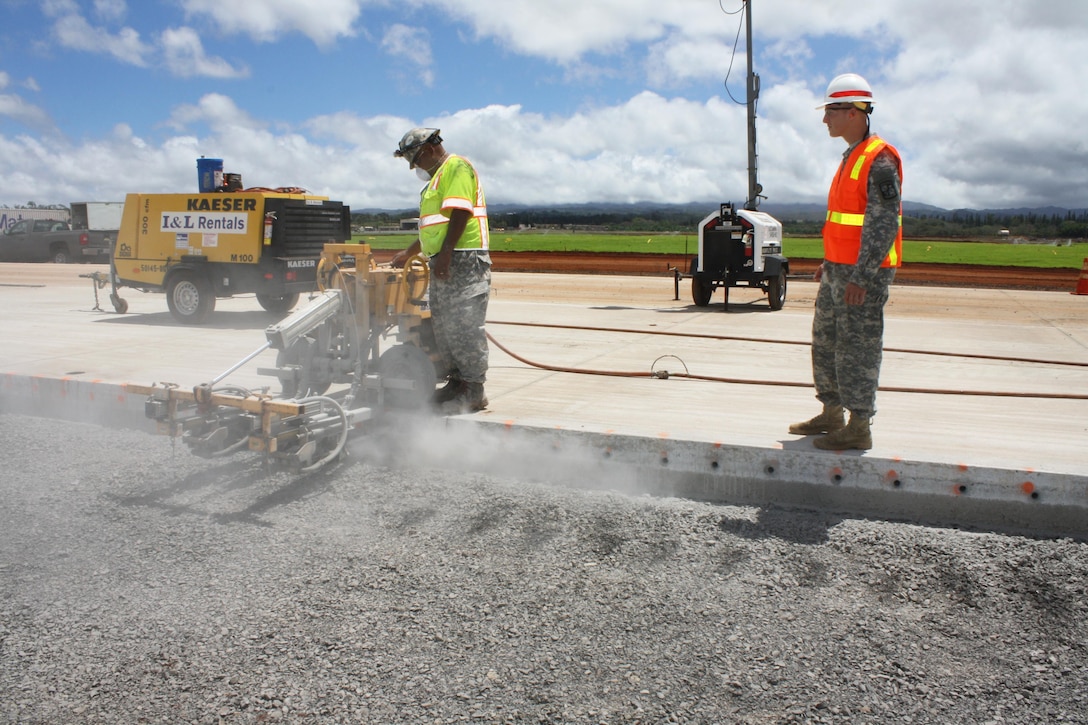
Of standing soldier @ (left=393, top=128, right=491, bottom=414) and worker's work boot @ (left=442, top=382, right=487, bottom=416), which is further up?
standing soldier @ (left=393, top=128, right=491, bottom=414)

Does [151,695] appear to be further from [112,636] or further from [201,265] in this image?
[201,265]

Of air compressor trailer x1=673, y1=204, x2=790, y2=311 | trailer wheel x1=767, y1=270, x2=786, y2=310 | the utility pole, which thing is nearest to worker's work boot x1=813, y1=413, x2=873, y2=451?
air compressor trailer x1=673, y1=204, x2=790, y2=311

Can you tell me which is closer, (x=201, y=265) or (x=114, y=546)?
(x=114, y=546)

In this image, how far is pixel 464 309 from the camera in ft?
18.5

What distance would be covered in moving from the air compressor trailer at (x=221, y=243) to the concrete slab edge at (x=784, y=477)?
7406mm

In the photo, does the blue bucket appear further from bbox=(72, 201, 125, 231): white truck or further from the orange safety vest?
bbox=(72, 201, 125, 231): white truck

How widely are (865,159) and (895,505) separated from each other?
1.84 meters

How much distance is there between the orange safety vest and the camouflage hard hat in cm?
245

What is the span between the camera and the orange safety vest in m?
4.52

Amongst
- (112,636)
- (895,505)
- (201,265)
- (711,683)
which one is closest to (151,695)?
(112,636)

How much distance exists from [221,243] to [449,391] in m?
7.68

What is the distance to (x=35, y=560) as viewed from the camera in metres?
4.11

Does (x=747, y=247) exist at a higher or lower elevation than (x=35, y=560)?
higher

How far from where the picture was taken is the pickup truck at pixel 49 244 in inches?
1235
